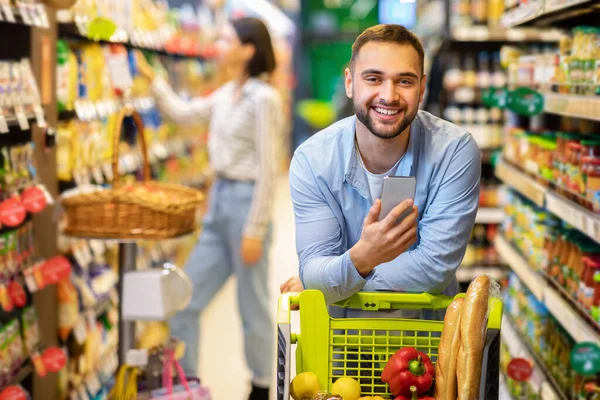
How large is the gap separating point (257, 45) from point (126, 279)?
5.55 feet

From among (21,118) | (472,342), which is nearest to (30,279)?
(21,118)

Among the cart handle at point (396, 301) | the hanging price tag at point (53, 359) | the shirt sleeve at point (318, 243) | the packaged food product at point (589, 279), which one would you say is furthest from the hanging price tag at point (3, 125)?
the packaged food product at point (589, 279)

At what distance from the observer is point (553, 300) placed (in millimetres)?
3496

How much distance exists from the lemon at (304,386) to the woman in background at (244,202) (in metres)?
2.23

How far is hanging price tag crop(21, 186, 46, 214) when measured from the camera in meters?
3.11

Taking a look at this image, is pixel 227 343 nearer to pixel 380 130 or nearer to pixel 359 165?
pixel 359 165

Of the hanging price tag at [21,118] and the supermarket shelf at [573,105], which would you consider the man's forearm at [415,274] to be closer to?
the supermarket shelf at [573,105]

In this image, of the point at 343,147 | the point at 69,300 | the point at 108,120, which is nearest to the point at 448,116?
the point at 108,120

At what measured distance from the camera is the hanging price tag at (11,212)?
297 cm

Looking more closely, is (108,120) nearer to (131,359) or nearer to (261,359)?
(261,359)

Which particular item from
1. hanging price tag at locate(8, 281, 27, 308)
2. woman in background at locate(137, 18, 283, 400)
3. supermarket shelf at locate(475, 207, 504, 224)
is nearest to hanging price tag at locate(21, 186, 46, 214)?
hanging price tag at locate(8, 281, 27, 308)

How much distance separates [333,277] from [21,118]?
173 cm

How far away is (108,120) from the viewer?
15.3ft

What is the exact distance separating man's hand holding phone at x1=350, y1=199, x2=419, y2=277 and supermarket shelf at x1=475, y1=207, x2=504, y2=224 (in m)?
A: 4.61
